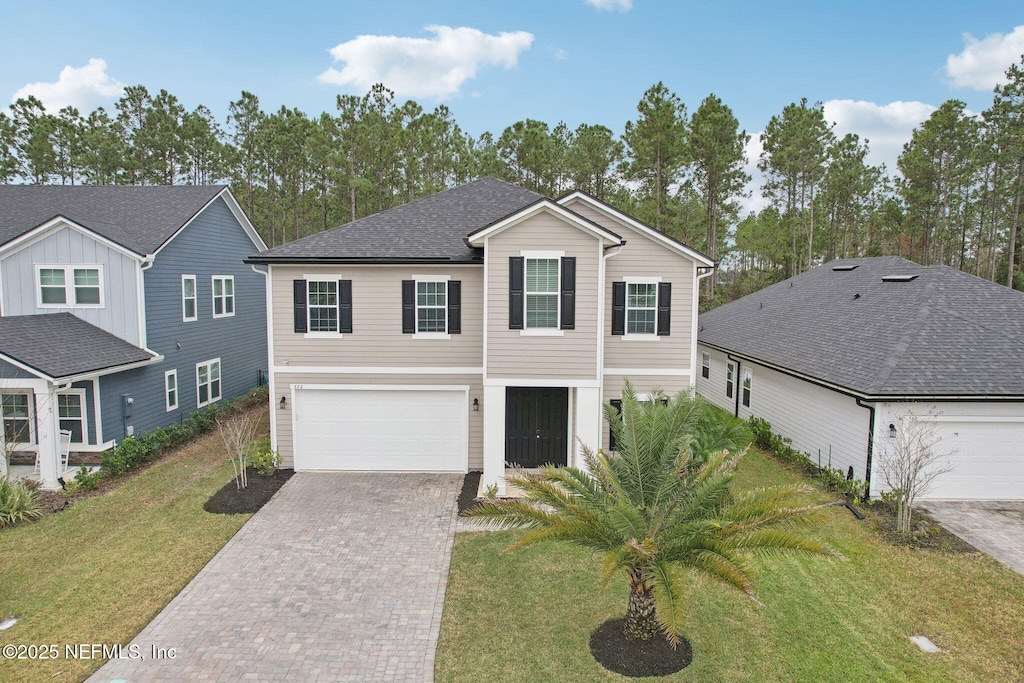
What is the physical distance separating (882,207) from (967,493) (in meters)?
35.3

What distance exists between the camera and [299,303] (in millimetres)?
13469

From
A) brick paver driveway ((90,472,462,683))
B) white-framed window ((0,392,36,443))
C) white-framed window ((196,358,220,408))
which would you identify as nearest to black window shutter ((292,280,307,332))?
brick paver driveway ((90,472,462,683))

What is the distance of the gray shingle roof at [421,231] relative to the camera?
1326 cm

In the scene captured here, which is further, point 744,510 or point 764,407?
point 764,407

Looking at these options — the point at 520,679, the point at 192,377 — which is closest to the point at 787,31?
the point at 520,679

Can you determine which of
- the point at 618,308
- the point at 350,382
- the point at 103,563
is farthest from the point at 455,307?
the point at 103,563

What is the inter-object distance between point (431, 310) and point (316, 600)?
7.13m

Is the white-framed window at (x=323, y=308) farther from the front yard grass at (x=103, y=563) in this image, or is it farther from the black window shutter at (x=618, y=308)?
the black window shutter at (x=618, y=308)

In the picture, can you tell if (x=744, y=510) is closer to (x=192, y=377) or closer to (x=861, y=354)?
(x=861, y=354)

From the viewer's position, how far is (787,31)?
58.1ft

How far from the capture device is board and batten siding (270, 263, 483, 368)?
13430mm

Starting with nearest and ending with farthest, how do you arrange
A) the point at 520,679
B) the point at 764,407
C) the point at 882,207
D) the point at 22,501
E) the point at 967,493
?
the point at 520,679 → the point at 22,501 → the point at 967,493 → the point at 764,407 → the point at 882,207

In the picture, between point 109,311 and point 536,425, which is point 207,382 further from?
point 536,425

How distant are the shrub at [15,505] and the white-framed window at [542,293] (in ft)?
33.8
